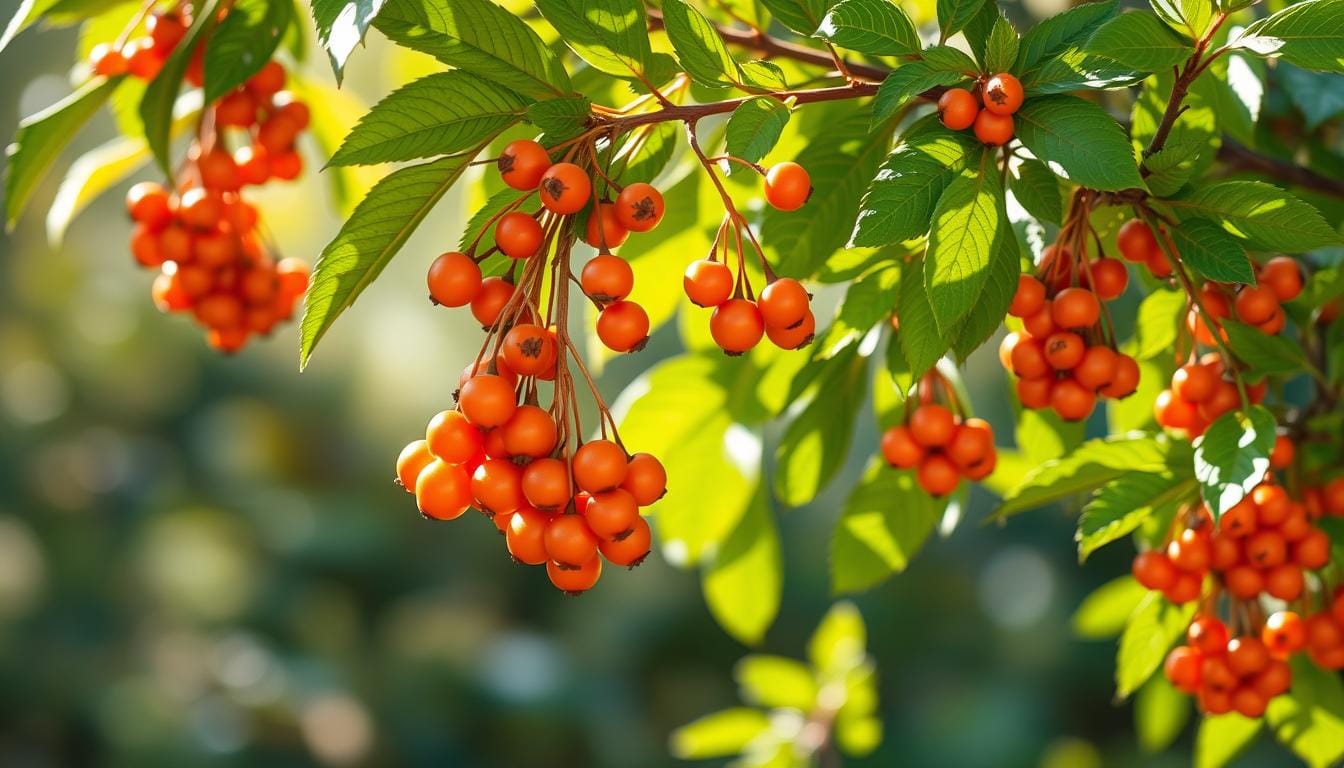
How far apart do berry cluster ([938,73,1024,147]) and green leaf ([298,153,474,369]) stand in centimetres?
Result: 17

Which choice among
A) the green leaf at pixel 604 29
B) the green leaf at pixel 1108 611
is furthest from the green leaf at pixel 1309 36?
the green leaf at pixel 1108 611

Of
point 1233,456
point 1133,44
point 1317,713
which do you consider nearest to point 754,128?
point 1133,44

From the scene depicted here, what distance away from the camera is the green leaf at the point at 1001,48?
0.41m

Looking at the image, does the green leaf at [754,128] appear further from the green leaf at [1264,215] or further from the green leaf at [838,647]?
the green leaf at [838,647]

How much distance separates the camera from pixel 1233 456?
0.46 metres

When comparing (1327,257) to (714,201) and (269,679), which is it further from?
(269,679)

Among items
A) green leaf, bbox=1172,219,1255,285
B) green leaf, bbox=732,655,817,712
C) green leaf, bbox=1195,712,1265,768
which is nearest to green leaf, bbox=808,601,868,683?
Answer: green leaf, bbox=732,655,817,712

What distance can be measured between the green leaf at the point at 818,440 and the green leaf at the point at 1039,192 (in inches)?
8.1

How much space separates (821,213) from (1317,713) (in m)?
0.41

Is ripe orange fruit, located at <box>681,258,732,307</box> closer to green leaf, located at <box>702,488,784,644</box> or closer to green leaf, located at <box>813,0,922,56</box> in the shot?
green leaf, located at <box>813,0,922,56</box>

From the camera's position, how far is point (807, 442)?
643mm

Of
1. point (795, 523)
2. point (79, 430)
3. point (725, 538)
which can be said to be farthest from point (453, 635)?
point (725, 538)

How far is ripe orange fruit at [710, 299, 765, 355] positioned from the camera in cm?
40

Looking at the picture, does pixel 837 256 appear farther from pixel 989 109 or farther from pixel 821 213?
pixel 989 109
